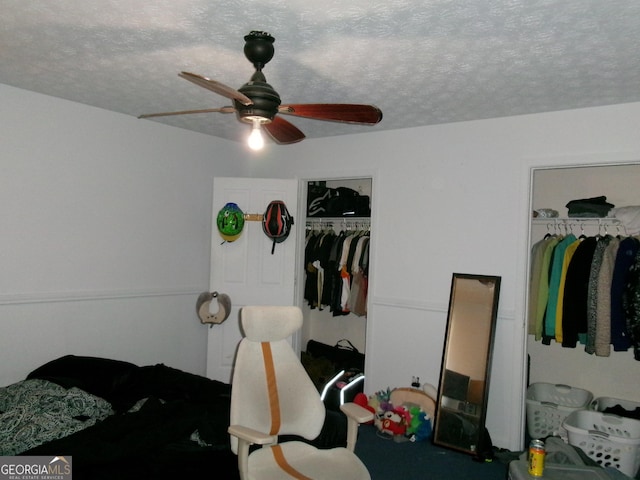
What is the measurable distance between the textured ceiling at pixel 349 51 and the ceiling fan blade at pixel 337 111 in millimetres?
365

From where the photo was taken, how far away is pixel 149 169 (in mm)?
4270

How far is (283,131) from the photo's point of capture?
2.81 m

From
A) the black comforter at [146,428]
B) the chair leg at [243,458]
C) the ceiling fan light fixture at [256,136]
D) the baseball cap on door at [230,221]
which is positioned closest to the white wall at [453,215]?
the baseball cap on door at [230,221]

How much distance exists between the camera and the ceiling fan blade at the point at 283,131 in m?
2.68

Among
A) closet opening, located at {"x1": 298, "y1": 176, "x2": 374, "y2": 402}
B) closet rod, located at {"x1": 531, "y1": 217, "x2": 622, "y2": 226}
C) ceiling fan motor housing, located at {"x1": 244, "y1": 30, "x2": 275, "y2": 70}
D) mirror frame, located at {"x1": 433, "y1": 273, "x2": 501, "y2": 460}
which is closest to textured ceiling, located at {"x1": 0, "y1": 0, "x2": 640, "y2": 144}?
ceiling fan motor housing, located at {"x1": 244, "y1": 30, "x2": 275, "y2": 70}

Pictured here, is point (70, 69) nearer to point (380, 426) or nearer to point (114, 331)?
point (114, 331)

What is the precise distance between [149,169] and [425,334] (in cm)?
283

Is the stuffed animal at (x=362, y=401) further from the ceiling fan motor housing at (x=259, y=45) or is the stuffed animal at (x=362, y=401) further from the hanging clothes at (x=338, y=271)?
the ceiling fan motor housing at (x=259, y=45)

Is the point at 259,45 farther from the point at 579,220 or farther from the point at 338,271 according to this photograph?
the point at 579,220

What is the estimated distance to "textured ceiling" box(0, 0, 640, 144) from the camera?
2.06m

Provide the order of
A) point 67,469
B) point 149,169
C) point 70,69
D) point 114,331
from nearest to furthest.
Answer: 1. point 67,469
2. point 70,69
3. point 114,331
4. point 149,169

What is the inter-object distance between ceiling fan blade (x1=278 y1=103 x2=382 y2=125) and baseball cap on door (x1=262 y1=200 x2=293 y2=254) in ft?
7.41

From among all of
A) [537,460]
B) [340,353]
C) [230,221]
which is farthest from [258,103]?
[340,353]

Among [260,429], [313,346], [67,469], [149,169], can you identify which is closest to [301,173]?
[149,169]
